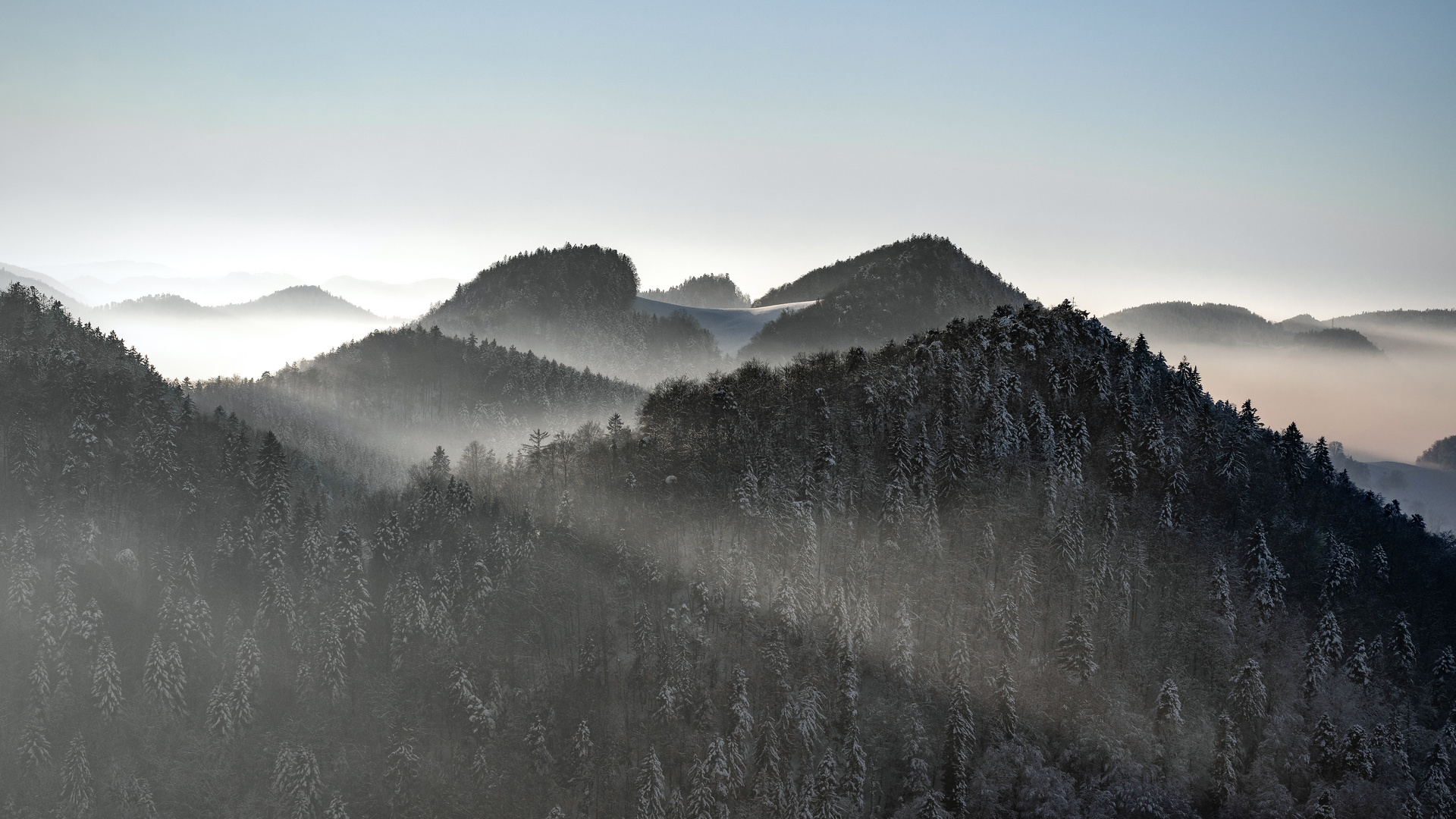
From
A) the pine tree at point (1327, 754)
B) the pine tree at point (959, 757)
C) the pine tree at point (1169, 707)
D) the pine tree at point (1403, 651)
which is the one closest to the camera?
the pine tree at point (959, 757)

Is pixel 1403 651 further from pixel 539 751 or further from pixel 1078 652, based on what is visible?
pixel 539 751

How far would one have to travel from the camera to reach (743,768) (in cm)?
10981

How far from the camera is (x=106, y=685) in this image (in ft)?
367

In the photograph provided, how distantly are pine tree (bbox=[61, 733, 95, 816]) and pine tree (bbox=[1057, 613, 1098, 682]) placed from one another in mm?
120793

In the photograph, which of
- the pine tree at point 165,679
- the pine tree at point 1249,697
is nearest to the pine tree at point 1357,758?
the pine tree at point 1249,697

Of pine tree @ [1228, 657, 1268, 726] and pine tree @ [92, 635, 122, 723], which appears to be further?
pine tree @ [1228, 657, 1268, 726]

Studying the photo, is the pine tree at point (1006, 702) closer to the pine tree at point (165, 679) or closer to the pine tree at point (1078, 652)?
the pine tree at point (1078, 652)

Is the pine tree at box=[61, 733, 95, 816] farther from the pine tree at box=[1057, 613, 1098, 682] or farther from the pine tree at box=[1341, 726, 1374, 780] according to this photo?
the pine tree at box=[1341, 726, 1374, 780]

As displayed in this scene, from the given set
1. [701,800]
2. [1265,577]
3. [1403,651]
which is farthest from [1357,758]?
[701,800]

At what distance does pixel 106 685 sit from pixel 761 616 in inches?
3266

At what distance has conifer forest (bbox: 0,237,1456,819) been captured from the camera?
110 meters

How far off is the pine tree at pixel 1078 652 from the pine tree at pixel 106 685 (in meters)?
121

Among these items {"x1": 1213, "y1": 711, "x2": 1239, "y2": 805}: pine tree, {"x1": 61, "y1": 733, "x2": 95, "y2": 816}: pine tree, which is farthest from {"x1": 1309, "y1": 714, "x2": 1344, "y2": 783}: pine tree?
{"x1": 61, "y1": 733, "x2": 95, "y2": 816}: pine tree

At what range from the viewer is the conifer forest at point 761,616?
110000 mm
